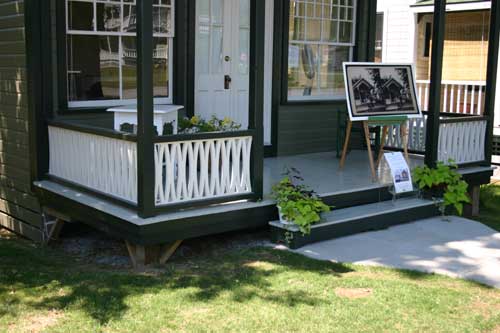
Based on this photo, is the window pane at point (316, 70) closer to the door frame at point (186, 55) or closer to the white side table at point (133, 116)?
the door frame at point (186, 55)

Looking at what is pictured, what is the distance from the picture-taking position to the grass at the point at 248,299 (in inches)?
171

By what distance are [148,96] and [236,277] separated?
63.0 inches

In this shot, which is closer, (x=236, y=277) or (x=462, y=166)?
(x=236, y=277)

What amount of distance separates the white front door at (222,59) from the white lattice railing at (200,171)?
6.96 feet

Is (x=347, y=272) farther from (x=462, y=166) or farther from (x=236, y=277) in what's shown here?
(x=462, y=166)

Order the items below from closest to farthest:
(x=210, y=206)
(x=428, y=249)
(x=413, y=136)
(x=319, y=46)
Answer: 1. (x=210, y=206)
2. (x=428, y=249)
3. (x=413, y=136)
4. (x=319, y=46)

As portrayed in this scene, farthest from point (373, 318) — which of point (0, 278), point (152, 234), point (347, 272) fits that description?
point (0, 278)

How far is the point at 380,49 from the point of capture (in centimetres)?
1430

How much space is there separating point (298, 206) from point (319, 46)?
3.99 m

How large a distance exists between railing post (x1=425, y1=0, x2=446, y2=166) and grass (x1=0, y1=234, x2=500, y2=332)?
263cm

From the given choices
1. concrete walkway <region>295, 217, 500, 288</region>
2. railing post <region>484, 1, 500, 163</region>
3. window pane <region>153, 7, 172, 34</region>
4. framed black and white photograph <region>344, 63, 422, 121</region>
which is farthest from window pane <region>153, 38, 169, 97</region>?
railing post <region>484, 1, 500, 163</region>

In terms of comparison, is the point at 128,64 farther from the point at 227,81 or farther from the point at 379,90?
the point at 379,90

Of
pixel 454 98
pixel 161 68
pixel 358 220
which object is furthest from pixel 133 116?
pixel 454 98

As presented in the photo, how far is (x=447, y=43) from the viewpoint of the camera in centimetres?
1394
